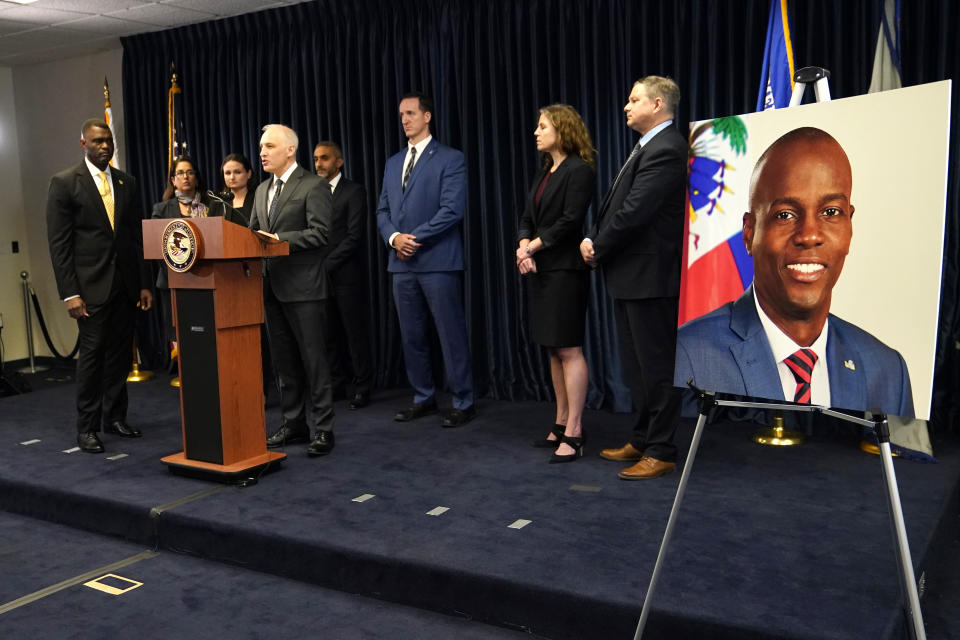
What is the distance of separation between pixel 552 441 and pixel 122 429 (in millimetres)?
2046

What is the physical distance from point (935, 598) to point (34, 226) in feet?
22.2

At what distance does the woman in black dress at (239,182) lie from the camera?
186 inches

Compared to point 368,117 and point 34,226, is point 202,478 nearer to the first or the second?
point 368,117

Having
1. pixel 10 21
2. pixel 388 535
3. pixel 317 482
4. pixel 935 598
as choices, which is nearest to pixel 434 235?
pixel 317 482

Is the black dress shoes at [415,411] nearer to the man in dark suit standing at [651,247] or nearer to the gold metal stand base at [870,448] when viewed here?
the man in dark suit standing at [651,247]

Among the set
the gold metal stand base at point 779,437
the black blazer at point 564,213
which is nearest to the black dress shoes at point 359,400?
the black blazer at point 564,213

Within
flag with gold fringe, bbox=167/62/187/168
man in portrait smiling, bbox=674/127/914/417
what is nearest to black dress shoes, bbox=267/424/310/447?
man in portrait smiling, bbox=674/127/914/417

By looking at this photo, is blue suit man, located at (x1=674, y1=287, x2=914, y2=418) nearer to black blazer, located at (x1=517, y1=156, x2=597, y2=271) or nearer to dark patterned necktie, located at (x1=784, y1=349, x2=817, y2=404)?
dark patterned necktie, located at (x1=784, y1=349, x2=817, y2=404)

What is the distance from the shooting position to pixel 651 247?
3.21 meters

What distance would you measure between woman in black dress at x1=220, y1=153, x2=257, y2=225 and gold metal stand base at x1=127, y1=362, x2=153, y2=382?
1.58m

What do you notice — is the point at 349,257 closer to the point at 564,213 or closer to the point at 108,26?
the point at 564,213

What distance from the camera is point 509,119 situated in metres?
4.73

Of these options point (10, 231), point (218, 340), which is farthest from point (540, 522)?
point (10, 231)

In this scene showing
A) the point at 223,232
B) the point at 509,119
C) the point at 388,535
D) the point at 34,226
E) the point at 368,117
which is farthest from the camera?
the point at 34,226
